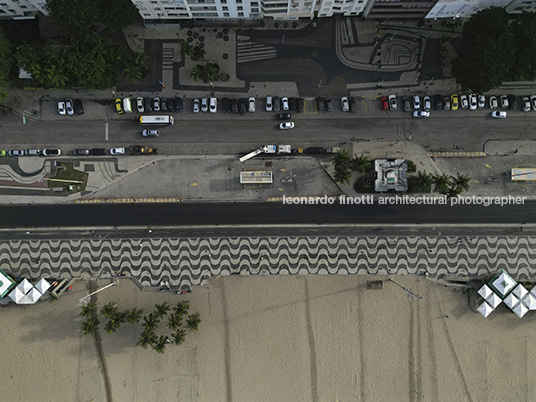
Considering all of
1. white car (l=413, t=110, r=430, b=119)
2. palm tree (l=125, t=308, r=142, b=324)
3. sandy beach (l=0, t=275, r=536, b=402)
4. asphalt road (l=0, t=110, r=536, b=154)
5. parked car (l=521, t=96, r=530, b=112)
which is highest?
parked car (l=521, t=96, r=530, b=112)

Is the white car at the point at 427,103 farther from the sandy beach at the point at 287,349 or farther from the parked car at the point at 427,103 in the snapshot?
the sandy beach at the point at 287,349

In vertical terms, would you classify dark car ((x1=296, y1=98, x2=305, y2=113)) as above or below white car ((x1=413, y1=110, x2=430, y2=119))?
above

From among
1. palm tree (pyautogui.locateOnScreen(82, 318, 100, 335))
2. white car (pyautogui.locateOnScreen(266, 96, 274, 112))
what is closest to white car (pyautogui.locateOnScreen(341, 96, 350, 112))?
white car (pyautogui.locateOnScreen(266, 96, 274, 112))

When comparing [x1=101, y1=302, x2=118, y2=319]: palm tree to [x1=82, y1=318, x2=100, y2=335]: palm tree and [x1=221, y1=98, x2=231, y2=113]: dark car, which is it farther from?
[x1=221, y1=98, x2=231, y2=113]: dark car

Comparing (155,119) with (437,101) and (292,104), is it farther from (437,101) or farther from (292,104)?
(437,101)

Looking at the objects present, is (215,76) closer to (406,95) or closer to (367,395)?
(406,95)

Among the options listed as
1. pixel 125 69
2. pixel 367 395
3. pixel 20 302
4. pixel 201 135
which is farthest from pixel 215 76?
pixel 367 395
